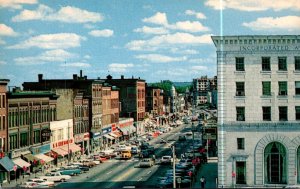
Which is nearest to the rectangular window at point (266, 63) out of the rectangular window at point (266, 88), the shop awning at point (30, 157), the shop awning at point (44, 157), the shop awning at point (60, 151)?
the rectangular window at point (266, 88)

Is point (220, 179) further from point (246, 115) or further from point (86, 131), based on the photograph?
point (86, 131)

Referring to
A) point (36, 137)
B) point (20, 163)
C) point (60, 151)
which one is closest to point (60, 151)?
point (60, 151)

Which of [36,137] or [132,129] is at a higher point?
[36,137]

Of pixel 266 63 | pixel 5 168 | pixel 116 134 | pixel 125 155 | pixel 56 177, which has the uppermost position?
pixel 266 63

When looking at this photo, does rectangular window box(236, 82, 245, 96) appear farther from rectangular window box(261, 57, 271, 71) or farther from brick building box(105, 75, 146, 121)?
brick building box(105, 75, 146, 121)

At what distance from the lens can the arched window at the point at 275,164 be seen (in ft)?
169

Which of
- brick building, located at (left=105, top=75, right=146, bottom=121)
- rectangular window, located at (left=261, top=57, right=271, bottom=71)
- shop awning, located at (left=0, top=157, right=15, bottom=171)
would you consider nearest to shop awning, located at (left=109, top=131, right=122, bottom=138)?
brick building, located at (left=105, top=75, right=146, bottom=121)

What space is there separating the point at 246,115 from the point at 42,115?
1226 inches

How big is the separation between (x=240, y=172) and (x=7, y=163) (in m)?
24.9

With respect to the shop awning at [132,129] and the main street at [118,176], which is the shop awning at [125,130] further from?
the main street at [118,176]

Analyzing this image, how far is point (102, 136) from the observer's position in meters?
103

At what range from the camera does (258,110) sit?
52281 mm

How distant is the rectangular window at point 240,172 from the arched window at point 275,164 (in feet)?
6.65

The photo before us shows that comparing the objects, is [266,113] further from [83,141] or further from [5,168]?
[83,141]
